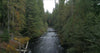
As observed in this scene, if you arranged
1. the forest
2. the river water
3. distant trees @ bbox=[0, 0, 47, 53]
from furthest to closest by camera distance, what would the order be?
the river water, distant trees @ bbox=[0, 0, 47, 53], the forest

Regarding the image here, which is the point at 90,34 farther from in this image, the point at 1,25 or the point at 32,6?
the point at 32,6

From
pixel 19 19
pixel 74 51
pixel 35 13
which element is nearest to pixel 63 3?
pixel 35 13

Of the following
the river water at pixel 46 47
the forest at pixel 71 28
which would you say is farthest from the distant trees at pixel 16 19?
the river water at pixel 46 47

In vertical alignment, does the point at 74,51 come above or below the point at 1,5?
below

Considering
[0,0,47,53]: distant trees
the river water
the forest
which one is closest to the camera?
the forest

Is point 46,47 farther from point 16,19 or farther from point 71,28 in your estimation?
point 16,19

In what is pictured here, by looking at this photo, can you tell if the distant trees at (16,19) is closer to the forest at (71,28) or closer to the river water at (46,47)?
the forest at (71,28)

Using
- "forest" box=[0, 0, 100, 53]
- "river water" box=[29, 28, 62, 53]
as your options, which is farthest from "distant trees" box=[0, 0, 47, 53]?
"river water" box=[29, 28, 62, 53]

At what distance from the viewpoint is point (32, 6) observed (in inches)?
858

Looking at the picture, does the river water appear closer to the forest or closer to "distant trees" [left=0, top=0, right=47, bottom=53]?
the forest

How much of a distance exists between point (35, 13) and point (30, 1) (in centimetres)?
276

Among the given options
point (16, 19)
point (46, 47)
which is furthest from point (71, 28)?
point (16, 19)

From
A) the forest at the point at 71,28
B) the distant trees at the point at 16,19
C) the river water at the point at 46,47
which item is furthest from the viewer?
the river water at the point at 46,47

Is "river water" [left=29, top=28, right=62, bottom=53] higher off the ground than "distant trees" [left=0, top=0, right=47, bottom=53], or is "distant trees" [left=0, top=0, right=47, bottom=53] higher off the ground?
"distant trees" [left=0, top=0, right=47, bottom=53]
